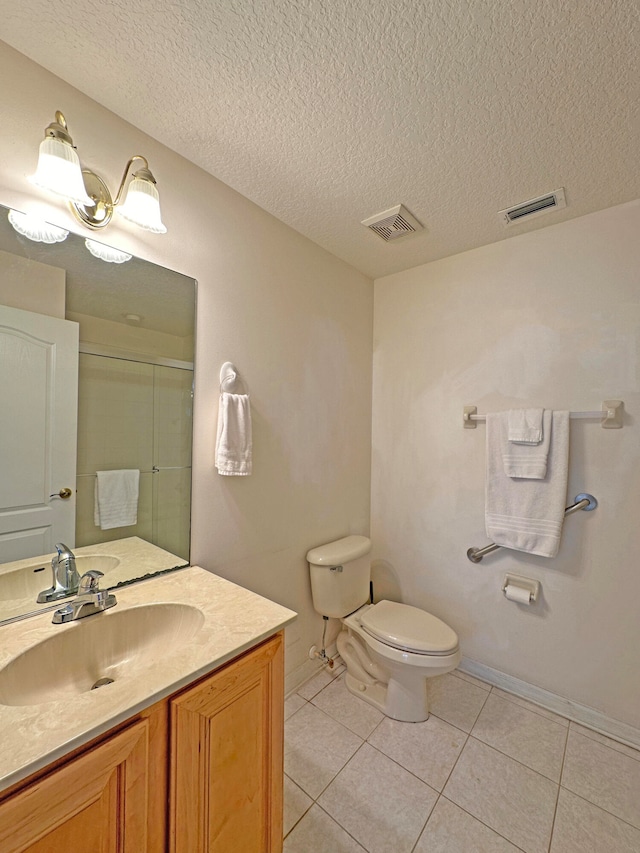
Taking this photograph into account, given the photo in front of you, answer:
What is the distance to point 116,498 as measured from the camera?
49.9 inches

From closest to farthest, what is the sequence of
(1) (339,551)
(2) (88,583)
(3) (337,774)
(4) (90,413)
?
(2) (88,583), (4) (90,413), (3) (337,774), (1) (339,551)

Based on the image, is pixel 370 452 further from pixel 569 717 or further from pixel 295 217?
pixel 569 717

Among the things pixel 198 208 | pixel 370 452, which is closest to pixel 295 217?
pixel 198 208

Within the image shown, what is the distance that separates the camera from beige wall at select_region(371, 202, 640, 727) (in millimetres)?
1628

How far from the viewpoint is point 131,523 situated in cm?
130

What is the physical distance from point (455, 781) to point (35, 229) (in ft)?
7.71

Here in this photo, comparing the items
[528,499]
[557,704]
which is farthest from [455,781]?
[528,499]

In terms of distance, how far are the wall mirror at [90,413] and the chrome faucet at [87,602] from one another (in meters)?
0.10

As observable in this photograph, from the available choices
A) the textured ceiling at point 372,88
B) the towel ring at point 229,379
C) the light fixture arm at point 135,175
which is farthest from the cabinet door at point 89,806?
the textured ceiling at point 372,88

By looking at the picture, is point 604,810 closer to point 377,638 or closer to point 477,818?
point 477,818

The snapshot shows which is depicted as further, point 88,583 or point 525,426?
point 525,426

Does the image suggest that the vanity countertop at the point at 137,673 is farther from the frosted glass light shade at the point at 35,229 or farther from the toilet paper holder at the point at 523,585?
the toilet paper holder at the point at 523,585

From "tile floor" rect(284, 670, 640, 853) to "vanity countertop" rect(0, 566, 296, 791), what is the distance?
0.82 m

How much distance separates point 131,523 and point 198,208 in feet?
4.01
